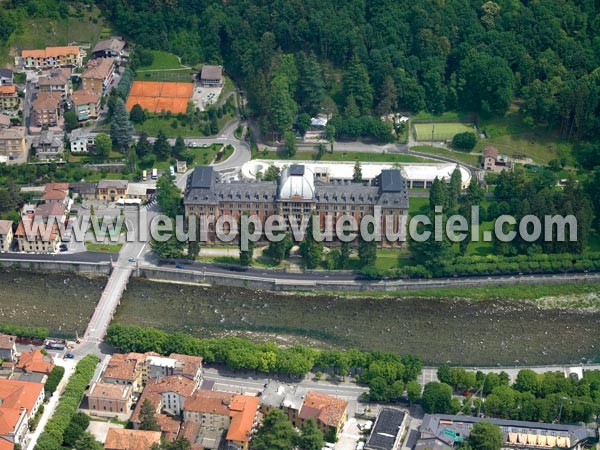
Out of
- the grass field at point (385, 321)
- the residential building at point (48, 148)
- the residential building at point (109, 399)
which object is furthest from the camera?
the residential building at point (48, 148)

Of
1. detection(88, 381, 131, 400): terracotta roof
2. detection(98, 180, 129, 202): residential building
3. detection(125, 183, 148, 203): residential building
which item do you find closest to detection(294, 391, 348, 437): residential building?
detection(88, 381, 131, 400): terracotta roof

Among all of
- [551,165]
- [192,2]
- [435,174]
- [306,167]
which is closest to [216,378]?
[306,167]

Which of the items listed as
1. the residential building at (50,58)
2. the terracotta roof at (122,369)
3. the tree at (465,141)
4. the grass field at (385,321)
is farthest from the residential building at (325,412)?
the residential building at (50,58)

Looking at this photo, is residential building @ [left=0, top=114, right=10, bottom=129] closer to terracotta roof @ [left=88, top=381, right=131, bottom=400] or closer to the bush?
the bush

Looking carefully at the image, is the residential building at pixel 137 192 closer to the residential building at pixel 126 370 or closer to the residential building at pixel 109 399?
the residential building at pixel 126 370

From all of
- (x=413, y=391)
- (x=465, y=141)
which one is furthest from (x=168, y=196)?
(x=413, y=391)

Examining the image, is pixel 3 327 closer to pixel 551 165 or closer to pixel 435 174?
pixel 435 174
